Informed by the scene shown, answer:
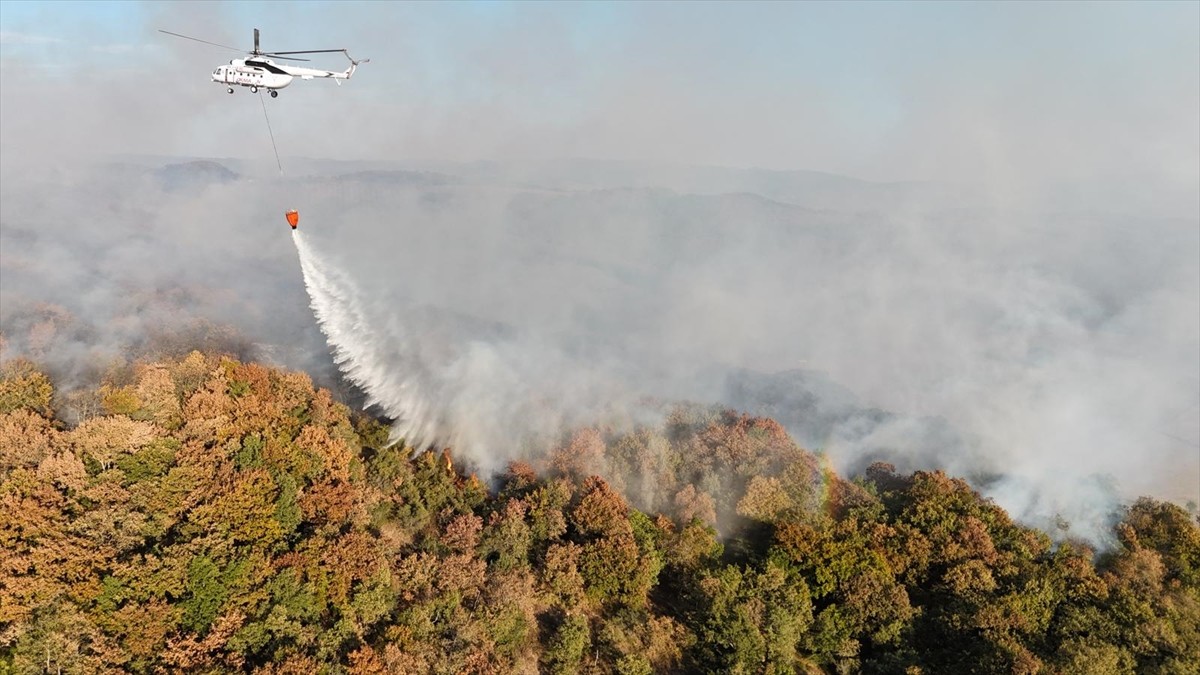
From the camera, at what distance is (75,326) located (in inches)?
2281

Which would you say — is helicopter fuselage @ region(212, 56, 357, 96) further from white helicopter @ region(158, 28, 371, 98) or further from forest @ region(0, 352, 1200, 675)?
forest @ region(0, 352, 1200, 675)

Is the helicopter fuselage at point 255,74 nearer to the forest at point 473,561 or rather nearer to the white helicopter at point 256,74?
the white helicopter at point 256,74

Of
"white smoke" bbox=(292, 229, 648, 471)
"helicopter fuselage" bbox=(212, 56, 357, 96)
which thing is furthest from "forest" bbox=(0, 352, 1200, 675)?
"helicopter fuselage" bbox=(212, 56, 357, 96)

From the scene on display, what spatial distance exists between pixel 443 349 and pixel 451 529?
71.5ft

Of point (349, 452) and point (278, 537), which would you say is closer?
point (278, 537)

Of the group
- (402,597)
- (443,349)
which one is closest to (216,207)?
(443,349)

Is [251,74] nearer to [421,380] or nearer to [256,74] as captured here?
[256,74]

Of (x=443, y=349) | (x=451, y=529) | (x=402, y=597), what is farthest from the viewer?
(x=443, y=349)

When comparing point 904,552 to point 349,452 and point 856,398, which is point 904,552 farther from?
point 856,398

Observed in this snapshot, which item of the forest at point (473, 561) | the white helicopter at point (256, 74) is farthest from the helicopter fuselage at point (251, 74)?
the forest at point (473, 561)

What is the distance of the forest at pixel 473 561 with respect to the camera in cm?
2770

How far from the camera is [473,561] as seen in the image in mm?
34188

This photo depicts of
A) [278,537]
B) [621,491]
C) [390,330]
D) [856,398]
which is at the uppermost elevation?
[390,330]

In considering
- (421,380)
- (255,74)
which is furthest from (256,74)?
(421,380)
